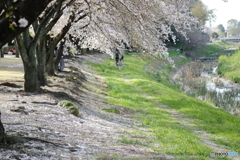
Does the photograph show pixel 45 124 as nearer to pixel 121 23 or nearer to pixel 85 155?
pixel 85 155

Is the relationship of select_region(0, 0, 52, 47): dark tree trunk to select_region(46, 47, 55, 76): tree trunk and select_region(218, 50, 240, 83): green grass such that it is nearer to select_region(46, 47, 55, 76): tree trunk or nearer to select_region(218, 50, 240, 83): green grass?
select_region(46, 47, 55, 76): tree trunk

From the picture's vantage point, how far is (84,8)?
62.6ft

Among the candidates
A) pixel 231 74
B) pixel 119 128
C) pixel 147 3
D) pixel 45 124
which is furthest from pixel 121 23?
pixel 231 74

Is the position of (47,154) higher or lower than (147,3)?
lower

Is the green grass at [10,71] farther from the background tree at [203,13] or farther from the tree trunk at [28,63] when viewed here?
the background tree at [203,13]

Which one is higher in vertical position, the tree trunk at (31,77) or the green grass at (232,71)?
the tree trunk at (31,77)

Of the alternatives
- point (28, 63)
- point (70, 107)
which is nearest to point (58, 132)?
point (70, 107)

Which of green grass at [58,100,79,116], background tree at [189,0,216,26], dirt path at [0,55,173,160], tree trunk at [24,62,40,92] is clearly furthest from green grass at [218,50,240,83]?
background tree at [189,0,216,26]

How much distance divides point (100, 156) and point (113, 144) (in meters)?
2.08

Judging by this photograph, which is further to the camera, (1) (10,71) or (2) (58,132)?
(1) (10,71)

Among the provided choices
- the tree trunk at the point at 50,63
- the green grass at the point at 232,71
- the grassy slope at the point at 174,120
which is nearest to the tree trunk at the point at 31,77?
the grassy slope at the point at 174,120

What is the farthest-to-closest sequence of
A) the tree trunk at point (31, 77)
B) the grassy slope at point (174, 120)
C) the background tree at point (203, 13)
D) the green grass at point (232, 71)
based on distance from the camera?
the background tree at point (203, 13)
the green grass at point (232, 71)
the tree trunk at point (31, 77)
the grassy slope at point (174, 120)

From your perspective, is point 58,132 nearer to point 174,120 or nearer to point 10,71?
point 174,120

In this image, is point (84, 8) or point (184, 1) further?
point (84, 8)
